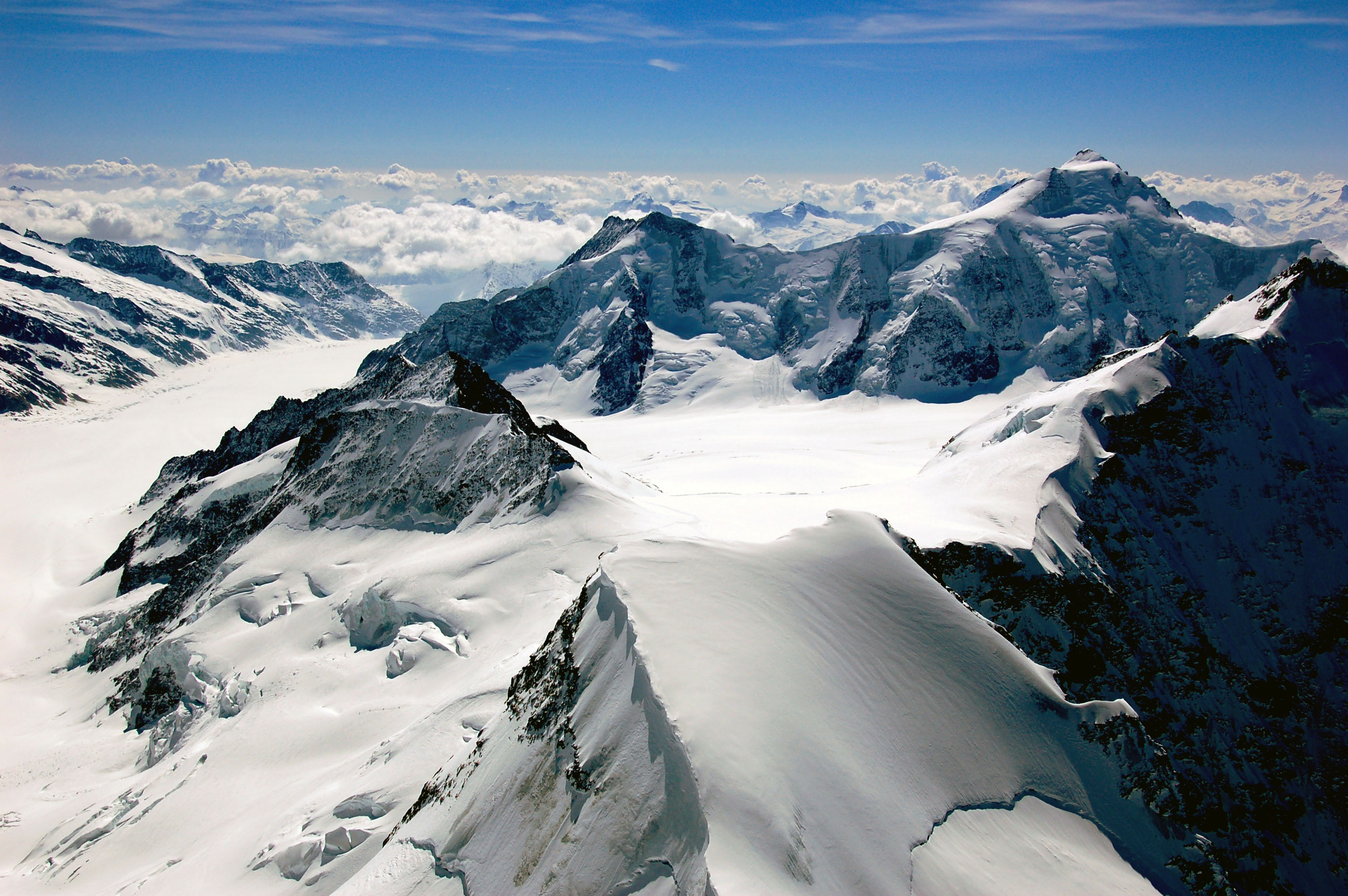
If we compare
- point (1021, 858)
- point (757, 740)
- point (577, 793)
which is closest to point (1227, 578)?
point (1021, 858)

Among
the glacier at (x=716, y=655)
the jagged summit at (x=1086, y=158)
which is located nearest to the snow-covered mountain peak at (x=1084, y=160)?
the jagged summit at (x=1086, y=158)

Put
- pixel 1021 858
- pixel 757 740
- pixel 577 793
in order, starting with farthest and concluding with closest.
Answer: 1. pixel 1021 858
2. pixel 757 740
3. pixel 577 793

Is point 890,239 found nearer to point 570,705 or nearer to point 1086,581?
point 1086,581

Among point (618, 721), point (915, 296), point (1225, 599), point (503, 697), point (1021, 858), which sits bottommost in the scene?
point (915, 296)

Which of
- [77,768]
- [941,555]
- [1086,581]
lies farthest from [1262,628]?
[77,768]

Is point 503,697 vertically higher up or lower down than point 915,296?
higher up

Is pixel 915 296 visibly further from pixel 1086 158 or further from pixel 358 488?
pixel 358 488

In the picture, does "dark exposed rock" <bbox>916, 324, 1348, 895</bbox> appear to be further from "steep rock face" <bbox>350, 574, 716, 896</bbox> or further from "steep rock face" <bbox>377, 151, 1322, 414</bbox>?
"steep rock face" <bbox>377, 151, 1322, 414</bbox>

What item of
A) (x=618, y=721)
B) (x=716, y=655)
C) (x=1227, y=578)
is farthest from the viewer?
(x=1227, y=578)
